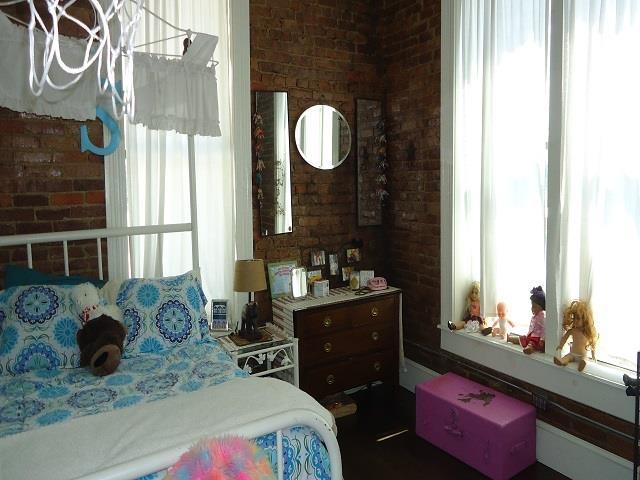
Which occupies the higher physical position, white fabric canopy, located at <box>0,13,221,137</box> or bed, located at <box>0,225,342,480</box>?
white fabric canopy, located at <box>0,13,221,137</box>

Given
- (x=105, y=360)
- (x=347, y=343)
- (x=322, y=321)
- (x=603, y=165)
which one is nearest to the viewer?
(x=105, y=360)

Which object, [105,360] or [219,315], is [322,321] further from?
[105,360]

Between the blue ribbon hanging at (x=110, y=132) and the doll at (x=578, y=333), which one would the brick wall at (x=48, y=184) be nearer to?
the blue ribbon hanging at (x=110, y=132)

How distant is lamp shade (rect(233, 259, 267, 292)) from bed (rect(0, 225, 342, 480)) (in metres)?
0.25

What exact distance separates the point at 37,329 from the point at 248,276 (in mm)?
1061

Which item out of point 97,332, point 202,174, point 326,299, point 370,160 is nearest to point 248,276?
point 326,299

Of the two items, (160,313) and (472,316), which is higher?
(160,313)

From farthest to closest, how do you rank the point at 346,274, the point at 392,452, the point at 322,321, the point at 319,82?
1. the point at 346,274
2. the point at 319,82
3. the point at 322,321
4. the point at 392,452

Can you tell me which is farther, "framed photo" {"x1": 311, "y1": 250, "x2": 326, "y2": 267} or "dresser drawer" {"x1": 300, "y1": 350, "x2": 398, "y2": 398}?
"framed photo" {"x1": 311, "y1": 250, "x2": 326, "y2": 267}

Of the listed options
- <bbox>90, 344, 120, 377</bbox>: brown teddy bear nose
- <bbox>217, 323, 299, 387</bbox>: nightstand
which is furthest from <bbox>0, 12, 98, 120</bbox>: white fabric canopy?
<bbox>217, 323, 299, 387</bbox>: nightstand

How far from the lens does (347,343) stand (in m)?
3.16

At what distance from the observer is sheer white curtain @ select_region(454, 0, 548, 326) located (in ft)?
8.70

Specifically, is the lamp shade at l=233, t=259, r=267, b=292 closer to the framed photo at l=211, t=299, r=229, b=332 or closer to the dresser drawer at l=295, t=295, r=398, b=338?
the framed photo at l=211, t=299, r=229, b=332

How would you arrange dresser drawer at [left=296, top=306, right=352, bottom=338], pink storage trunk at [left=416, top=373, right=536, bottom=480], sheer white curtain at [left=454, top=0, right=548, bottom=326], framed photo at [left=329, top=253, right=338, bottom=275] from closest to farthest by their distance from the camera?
pink storage trunk at [left=416, top=373, right=536, bottom=480] → sheer white curtain at [left=454, top=0, right=548, bottom=326] → dresser drawer at [left=296, top=306, right=352, bottom=338] → framed photo at [left=329, top=253, right=338, bottom=275]
